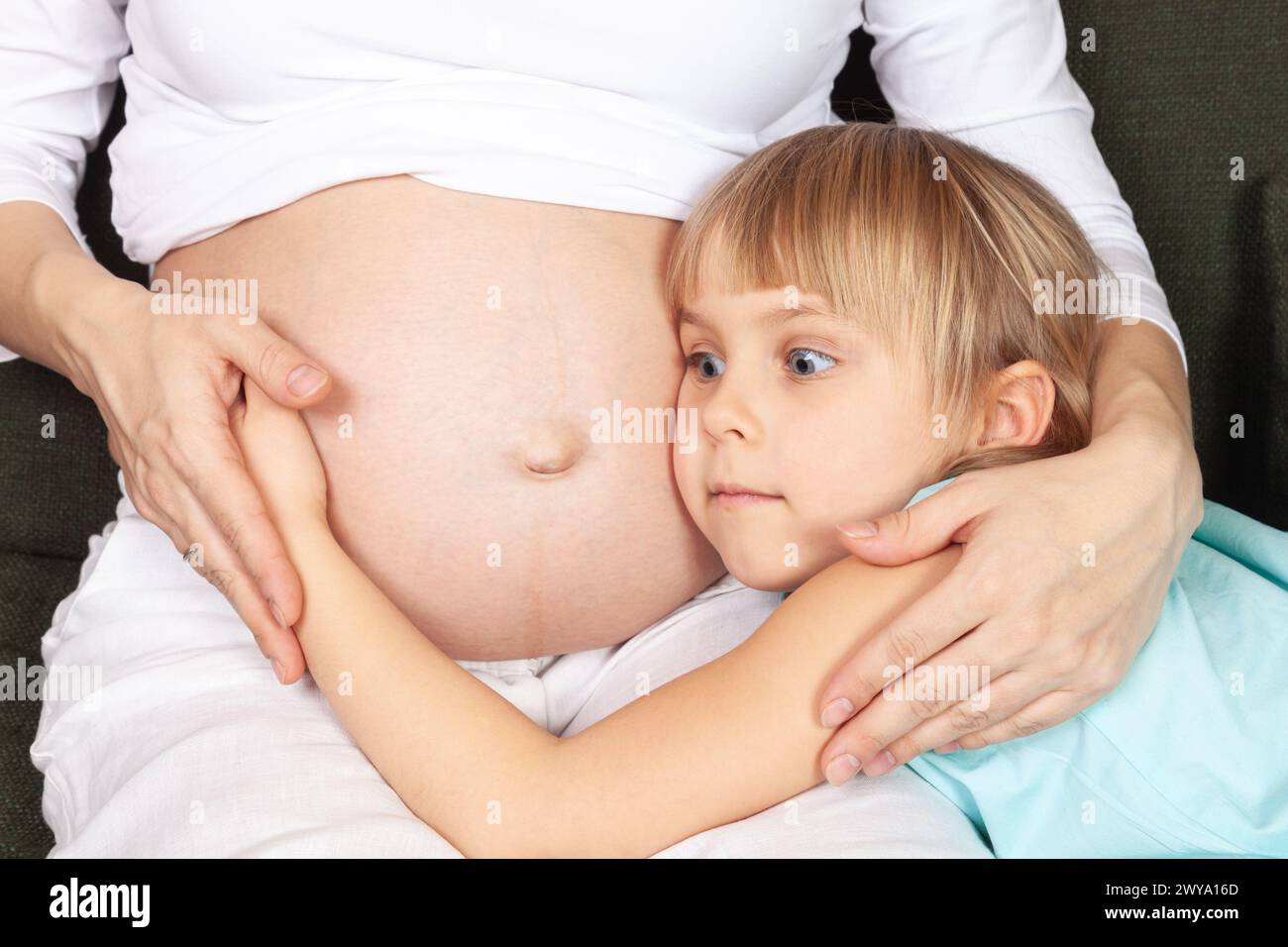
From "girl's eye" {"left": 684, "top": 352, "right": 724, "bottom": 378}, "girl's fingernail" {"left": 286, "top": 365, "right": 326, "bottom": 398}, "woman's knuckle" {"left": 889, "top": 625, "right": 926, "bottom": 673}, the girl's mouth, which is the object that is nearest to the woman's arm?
"woman's knuckle" {"left": 889, "top": 625, "right": 926, "bottom": 673}

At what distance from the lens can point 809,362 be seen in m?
0.90

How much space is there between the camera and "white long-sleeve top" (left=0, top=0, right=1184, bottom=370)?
3.23 feet

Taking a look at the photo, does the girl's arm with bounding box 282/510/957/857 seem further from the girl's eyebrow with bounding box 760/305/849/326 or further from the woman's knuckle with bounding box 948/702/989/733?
the girl's eyebrow with bounding box 760/305/849/326

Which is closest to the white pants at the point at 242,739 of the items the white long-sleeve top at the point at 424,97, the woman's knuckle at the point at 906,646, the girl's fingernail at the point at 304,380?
the woman's knuckle at the point at 906,646

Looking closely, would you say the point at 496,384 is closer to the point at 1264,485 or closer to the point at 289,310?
the point at 289,310

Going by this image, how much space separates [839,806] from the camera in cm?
82

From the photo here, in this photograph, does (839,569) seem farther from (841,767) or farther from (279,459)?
(279,459)

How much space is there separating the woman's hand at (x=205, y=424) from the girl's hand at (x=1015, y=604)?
43cm

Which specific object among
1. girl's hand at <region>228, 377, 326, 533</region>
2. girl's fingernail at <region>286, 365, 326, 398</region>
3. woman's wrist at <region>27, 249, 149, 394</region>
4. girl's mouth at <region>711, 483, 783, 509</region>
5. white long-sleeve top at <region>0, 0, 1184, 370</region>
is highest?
white long-sleeve top at <region>0, 0, 1184, 370</region>

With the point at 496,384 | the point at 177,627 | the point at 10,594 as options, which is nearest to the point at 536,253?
the point at 496,384

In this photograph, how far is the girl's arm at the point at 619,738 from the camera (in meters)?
0.80

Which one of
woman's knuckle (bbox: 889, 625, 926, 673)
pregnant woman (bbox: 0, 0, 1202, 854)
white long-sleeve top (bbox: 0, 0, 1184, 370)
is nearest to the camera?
woman's knuckle (bbox: 889, 625, 926, 673)

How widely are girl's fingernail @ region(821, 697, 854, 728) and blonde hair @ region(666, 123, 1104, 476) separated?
253mm

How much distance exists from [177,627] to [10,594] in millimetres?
430
